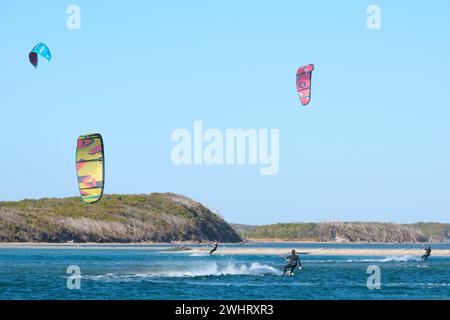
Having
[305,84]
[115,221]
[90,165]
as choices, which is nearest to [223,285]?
[90,165]

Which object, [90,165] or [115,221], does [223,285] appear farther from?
[115,221]

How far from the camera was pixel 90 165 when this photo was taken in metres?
50.1

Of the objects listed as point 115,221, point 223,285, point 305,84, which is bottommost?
point 223,285

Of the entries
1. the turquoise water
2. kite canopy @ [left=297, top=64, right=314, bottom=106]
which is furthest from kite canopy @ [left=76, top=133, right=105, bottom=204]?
kite canopy @ [left=297, top=64, right=314, bottom=106]

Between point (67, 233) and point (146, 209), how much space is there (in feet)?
97.9

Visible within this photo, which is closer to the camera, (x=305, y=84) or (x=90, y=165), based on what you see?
(x=90, y=165)

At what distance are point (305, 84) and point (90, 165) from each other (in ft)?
66.1

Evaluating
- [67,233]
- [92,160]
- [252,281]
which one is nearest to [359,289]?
[252,281]

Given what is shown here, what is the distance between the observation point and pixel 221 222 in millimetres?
194625

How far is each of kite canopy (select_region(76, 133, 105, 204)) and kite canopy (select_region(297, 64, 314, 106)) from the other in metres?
18.5

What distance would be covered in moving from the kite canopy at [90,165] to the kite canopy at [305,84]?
60.7ft

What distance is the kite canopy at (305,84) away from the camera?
62.8 meters
